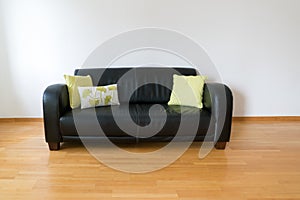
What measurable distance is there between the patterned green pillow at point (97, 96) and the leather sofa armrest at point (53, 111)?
0.73 ft

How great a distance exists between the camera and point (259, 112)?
364 cm

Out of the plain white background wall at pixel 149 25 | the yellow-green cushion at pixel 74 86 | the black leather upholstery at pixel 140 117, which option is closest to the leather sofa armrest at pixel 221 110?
the black leather upholstery at pixel 140 117

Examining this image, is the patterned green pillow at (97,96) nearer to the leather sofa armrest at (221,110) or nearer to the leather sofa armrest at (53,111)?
the leather sofa armrest at (53,111)

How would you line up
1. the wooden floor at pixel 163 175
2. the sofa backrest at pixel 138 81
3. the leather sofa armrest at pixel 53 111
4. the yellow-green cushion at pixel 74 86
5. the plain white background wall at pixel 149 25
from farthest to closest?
1. the plain white background wall at pixel 149 25
2. the sofa backrest at pixel 138 81
3. the yellow-green cushion at pixel 74 86
4. the leather sofa armrest at pixel 53 111
5. the wooden floor at pixel 163 175

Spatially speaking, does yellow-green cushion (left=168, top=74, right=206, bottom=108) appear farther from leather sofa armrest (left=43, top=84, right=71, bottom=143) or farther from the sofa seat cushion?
leather sofa armrest (left=43, top=84, right=71, bottom=143)

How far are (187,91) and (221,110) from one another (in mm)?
488

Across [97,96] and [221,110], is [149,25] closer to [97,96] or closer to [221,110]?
[97,96]

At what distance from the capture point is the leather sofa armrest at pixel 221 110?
2541 mm

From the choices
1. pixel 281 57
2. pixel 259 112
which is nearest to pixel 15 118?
pixel 259 112

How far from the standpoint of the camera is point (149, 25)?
11.1 feet

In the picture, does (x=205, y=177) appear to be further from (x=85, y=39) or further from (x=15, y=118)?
(x=15, y=118)

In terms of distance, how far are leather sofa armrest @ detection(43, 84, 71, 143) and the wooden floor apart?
18 centimetres

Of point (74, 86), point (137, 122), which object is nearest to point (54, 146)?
point (74, 86)

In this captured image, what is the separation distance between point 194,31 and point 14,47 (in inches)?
93.5
